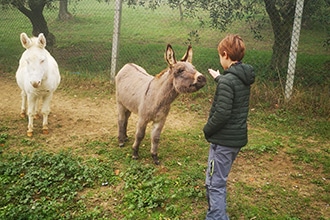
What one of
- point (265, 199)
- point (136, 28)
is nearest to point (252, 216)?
point (265, 199)

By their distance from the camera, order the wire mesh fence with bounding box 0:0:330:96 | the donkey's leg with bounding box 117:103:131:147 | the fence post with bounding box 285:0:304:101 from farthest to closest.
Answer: the wire mesh fence with bounding box 0:0:330:96, the fence post with bounding box 285:0:304:101, the donkey's leg with bounding box 117:103:131:147

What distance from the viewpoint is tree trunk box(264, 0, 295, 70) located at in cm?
629

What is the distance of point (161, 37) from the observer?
905 centimetres

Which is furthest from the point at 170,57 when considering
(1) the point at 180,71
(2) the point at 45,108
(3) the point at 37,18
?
(3) the point at 37,18

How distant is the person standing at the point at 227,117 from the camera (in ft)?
Result: 8.67

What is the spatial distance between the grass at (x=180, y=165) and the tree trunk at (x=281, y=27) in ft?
1.07

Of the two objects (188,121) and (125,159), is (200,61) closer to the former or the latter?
(188,121)

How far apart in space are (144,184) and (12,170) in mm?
1657

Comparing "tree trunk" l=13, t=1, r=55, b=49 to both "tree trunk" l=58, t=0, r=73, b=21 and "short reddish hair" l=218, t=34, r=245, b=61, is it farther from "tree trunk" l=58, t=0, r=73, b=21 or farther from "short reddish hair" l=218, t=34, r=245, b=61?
"short reddish hair" l=218, t=34, r=245, b=61

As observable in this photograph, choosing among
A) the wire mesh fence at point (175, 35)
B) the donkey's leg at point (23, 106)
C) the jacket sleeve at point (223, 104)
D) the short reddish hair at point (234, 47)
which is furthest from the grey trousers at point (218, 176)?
the donkey's leg at point (23, 106)

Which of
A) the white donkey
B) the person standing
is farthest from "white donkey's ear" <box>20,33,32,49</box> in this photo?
the person standing

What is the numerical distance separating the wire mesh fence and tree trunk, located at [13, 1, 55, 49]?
0.78 feet

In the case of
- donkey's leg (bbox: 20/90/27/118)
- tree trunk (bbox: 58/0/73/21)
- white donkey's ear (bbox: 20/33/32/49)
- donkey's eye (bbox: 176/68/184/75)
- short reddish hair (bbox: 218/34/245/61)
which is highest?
tree trunk (bbox: 58/0/73/21)

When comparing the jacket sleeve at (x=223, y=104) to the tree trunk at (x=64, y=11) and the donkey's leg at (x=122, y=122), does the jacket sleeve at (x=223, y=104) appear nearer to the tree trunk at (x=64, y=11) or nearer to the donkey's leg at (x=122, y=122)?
the donkey's leg at (x=122, y=122)
